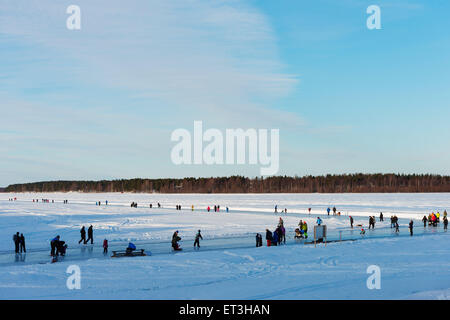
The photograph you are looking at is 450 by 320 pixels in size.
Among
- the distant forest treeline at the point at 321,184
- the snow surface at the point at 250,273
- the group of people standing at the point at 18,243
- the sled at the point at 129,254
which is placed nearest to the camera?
the snow surface at the point at 250,273

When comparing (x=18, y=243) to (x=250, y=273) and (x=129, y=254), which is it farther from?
(x=250, y=273)

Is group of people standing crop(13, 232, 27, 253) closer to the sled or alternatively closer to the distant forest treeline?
the sled

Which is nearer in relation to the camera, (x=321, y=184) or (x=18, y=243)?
(x=18, y=243)

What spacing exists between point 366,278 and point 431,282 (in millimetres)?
1577

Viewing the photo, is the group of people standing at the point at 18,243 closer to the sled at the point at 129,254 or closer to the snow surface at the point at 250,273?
the snow surface at the point at 250,273

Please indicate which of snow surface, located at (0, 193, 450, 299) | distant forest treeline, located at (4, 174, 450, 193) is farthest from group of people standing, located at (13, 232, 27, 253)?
distant forest treeline, located at (4, 174, 450, 193)

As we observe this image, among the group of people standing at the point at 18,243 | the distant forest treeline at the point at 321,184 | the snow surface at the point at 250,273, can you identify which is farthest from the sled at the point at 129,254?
the distant forest treeline at the point at 321,184

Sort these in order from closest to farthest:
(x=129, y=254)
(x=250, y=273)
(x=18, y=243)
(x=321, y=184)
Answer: (x=250, y=273), (x=129, y=254), (x=18, y=243), (x=321, y=184)

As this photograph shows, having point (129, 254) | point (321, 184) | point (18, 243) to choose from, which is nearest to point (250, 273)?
point (129, 254)

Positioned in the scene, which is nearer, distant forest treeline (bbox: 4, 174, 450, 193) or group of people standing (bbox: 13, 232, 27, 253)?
group of people standing (bbox: 13, 232, 27, 253)

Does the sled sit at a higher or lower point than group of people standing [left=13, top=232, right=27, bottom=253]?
lower
